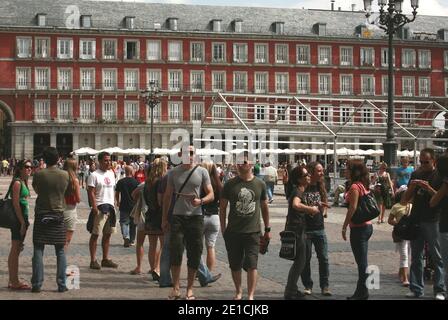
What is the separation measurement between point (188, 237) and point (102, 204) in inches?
119

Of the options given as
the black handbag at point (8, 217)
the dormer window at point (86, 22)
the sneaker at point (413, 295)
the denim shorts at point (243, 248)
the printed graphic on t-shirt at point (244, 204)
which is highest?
the dormer window at point (86, 22)

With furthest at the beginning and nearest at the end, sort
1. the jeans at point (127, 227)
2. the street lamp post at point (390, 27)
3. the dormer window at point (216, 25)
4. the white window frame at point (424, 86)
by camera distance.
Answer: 1. the white window frame at point (424, 86)
2. the dormer window at point (216, 25)
3. the street lamp post at point (390, 27)
4. the jeans at point (127, 227)

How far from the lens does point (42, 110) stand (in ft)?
201

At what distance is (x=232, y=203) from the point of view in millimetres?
7711

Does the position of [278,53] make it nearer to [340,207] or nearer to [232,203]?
[340,207]

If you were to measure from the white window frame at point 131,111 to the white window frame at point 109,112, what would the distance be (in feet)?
3.11

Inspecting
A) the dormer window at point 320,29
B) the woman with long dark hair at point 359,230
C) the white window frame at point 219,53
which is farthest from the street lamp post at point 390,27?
the dormer window at point 320,29

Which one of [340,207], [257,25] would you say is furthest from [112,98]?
[340,207]

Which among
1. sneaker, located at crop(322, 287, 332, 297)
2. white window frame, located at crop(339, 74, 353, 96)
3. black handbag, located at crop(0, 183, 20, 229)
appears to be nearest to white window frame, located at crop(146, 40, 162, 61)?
white window frame, located at crop(339, 74, 353, 96)

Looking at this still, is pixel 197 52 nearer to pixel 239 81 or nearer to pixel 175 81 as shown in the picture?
pixel 175 81

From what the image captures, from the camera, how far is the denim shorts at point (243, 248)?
7637mm

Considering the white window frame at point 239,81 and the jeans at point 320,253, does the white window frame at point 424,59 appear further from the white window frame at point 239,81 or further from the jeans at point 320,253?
the jeans at point 320,253

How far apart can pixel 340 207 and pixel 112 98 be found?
42362 millimetres

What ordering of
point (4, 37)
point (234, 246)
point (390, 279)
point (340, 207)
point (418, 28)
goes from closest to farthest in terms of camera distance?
point (234, 246) → point (390, 279) → point (340, 207) → point (4, 37) → point (418, 28)
